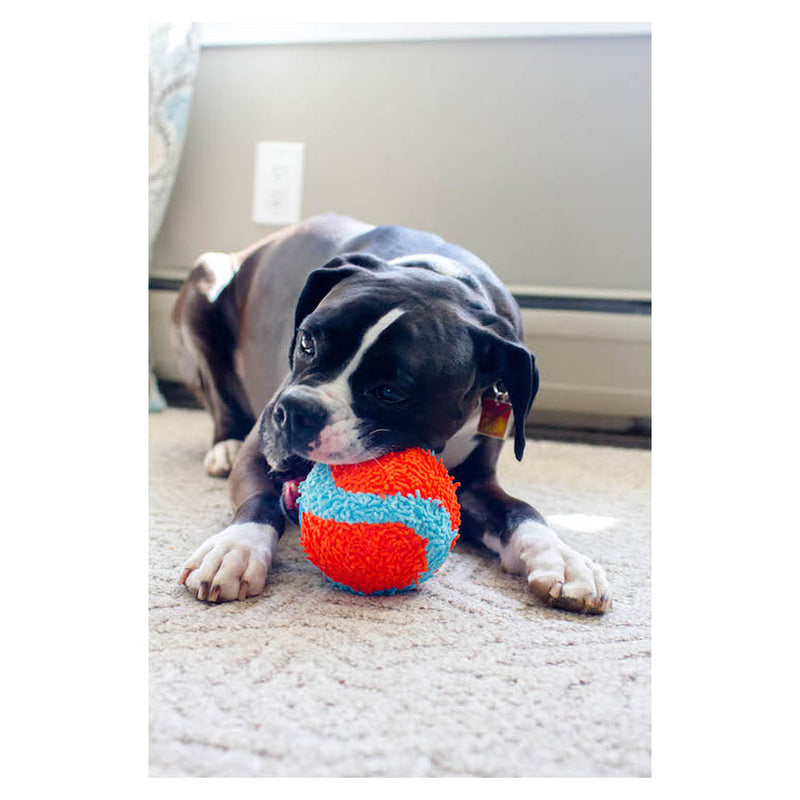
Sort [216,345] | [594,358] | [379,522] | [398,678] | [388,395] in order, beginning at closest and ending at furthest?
1. [398,678]
2. [379,522]
3. [388,395]
4. [216,345]
5. [594,358]

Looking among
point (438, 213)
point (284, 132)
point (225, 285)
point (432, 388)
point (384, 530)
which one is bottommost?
point (384, 530)

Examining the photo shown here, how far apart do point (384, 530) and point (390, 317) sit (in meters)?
0.29

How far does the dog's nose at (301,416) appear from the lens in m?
1.07

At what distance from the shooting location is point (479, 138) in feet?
8.13

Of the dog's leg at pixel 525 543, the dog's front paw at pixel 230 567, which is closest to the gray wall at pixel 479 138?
the dog's leg at pixel 525 543

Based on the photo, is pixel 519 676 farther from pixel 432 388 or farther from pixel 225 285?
pixel 225 285

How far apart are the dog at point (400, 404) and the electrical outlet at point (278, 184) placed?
119 cm

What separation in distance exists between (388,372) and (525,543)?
328mm

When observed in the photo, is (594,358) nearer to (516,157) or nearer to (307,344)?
(516,157)

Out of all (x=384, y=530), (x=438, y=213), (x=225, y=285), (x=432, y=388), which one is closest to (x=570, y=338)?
(x=438, y=213)

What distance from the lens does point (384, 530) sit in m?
0.99

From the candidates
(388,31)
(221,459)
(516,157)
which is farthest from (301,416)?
(388,31)

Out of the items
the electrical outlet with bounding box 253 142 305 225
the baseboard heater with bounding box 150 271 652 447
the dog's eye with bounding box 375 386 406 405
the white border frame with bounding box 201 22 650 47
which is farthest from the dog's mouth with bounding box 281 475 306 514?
the white border frame with bounding box 201 22 650 47

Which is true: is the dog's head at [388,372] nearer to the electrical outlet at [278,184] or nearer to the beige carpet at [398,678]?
the beige carpet at [398,678]
